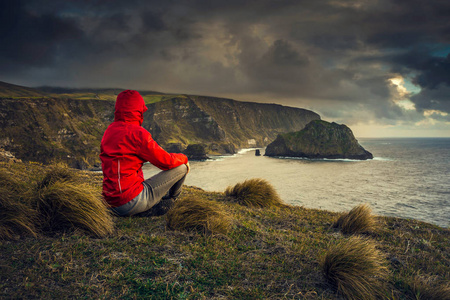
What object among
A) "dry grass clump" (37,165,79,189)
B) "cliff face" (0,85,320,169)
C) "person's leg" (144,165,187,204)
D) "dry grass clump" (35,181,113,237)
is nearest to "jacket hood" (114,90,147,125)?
"person's leg" (144,165,187,204)

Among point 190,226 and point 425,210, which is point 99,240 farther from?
point 425,210

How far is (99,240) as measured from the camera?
132 inches

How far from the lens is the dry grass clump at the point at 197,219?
4.03m

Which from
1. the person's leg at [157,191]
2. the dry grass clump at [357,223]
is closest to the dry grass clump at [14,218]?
the person's leg at [157,191]

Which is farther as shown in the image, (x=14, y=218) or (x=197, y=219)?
(x=197, y=219)

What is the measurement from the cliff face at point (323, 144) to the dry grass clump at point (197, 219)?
320 feet

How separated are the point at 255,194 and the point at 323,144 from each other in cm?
9709

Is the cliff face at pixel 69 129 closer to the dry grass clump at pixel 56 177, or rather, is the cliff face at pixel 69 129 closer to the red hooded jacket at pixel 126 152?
the dry grass clump at pixel 56 177

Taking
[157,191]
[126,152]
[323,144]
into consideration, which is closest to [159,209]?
[157,191]

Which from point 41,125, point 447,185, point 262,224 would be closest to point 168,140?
point 41,125

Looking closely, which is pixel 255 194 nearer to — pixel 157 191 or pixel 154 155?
pixel 157 191

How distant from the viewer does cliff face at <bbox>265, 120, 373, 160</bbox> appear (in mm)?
92562

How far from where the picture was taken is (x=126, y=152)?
3.59 meters

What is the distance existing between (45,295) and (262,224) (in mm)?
3988
